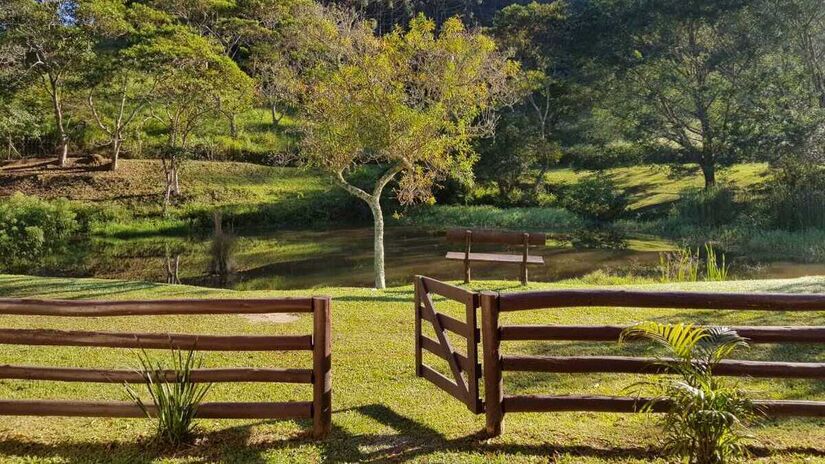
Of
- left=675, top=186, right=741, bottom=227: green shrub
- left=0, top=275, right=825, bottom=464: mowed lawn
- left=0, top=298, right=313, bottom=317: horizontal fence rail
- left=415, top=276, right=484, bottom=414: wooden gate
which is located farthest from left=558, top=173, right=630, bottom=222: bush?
left=0, top=298, right=313, bottom=317: horizontal fence rail

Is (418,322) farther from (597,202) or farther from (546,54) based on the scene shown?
(546,54)

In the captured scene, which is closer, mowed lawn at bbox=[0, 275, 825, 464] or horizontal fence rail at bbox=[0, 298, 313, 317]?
mowed lawn at bbox=[0, 275, 825, 464]

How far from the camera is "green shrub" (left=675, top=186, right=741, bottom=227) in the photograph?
2870 cm

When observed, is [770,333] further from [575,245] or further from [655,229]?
[655,229]

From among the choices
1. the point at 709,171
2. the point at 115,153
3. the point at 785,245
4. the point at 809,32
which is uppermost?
the point at 809,32

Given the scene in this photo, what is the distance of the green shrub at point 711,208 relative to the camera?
1130 inches

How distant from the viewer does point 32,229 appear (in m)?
22.7

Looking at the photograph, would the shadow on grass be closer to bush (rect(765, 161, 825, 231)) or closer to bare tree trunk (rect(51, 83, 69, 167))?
bush (rect(765, 161, 825, 231))

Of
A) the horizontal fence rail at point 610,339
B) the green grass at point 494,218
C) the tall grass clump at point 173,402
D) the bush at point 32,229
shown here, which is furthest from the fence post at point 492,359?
the green grass at point 494,218

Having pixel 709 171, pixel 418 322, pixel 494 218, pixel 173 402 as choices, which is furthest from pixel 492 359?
pixel 709 171

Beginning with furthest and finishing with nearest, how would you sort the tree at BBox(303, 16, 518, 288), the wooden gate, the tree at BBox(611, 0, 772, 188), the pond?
the tree at BBox(611, 0, 772, 188) → the pond → the tree at BBox(303, 16, 518, 288) → the wooden gate

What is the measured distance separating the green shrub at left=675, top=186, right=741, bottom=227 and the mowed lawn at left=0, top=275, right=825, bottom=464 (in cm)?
2046

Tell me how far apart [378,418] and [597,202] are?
2873cm

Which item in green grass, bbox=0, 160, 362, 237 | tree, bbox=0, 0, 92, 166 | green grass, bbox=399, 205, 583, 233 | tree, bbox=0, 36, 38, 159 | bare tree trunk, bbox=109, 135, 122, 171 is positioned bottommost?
green grass, bbox=399, 205, 583, 233
